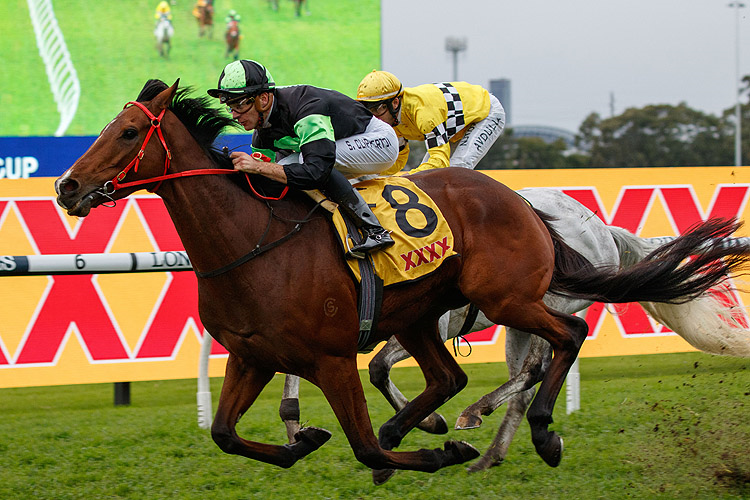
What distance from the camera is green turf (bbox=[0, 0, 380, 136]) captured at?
54.8 feet

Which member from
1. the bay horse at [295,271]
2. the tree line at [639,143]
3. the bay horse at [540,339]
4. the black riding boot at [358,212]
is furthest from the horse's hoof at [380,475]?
the tree line at [639,143]

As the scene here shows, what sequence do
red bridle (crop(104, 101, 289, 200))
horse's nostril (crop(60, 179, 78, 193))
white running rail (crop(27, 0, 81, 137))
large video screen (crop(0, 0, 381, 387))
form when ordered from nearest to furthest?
horse's nostril (crop(60, 179, 78, 193)), red bridle (crop(104, 101, 289, 200)), large video screen (crop(0, 0, 381, 387)), white running rail (crop(27, 0, 81, 137))

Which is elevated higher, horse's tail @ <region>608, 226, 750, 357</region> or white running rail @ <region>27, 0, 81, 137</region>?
white running rail @ <region>27, 0, 81, 137</region>

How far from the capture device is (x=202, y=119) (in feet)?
11.5

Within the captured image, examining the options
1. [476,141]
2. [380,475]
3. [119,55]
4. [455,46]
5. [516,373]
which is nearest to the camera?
[380,475]

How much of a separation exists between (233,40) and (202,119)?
1464 cm

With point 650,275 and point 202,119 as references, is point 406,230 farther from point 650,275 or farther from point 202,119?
point 650,275

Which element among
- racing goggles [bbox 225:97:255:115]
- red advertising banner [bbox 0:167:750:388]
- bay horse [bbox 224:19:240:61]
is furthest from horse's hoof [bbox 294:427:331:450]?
bay horse [bbox 224:19:240:61]

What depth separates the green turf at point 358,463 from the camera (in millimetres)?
4152

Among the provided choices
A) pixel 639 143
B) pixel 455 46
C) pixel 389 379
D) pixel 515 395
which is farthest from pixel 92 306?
pixel 455 46

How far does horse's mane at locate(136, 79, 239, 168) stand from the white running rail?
1392 centimetres

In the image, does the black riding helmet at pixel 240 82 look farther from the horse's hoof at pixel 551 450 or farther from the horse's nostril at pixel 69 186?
the horse's hoof at pixel 551 450

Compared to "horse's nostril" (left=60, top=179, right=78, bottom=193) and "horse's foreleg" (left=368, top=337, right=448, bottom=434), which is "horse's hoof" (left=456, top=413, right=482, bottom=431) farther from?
Answer: "horse's nostril" (left=60, top=179, right=78, bottom=193)

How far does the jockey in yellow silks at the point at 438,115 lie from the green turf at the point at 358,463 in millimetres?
1541
